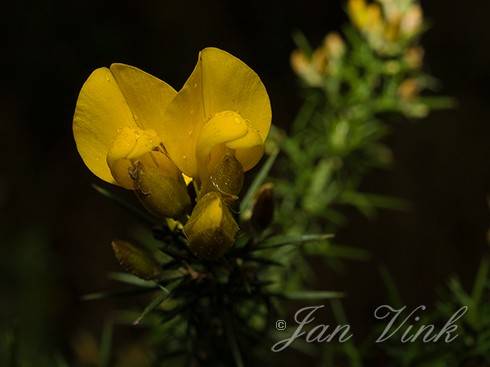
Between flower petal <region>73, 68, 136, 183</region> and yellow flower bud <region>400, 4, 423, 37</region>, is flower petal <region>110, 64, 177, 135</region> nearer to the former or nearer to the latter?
flower petal <region>73, 68, 136, 183</region>

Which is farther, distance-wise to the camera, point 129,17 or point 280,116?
point 129,17

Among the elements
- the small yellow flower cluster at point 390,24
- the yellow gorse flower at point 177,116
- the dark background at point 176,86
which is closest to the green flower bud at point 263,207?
the yellow gorse flower at point 177,116

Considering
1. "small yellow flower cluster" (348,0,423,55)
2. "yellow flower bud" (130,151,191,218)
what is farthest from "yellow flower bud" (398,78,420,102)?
"yellow flower bud" (130,151,191,218)

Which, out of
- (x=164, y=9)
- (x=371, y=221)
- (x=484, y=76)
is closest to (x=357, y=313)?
(x=371, y=221)

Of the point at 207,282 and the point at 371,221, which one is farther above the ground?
the point at 207,282

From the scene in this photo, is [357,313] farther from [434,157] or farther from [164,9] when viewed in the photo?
[164,9]

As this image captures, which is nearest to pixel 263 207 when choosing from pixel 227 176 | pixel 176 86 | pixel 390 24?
pixel 227 176

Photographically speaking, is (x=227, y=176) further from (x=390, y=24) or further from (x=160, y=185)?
(x=390, y=24)

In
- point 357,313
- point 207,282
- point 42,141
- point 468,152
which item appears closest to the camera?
point 207,282
